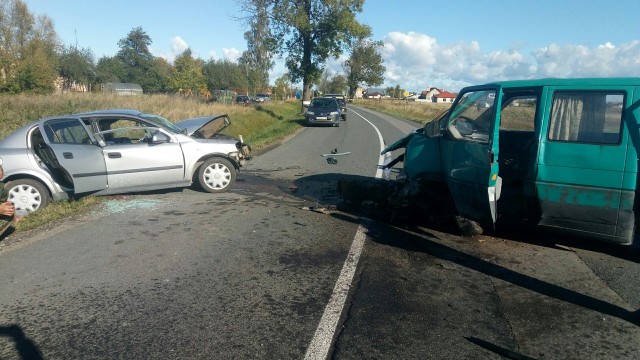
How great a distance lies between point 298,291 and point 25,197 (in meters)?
5.16

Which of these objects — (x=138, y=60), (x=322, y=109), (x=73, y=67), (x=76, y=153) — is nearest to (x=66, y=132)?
(x=76, y=153)

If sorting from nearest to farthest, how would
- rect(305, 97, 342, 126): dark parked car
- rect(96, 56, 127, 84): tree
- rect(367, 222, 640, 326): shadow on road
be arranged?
rect(367, 222, 640, 326): shadow on road, rect(305, 97, 342, 126): dark parked car, rect(96, 56, 127, 84): tree

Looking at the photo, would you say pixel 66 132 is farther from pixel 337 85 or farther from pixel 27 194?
pixel 337 85

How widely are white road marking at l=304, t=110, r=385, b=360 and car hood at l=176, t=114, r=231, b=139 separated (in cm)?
497

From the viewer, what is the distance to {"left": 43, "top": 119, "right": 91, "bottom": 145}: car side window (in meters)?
7.44

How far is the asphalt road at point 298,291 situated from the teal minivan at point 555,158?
0.58 metres

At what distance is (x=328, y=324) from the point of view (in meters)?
3.71

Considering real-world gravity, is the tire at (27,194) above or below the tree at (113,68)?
below

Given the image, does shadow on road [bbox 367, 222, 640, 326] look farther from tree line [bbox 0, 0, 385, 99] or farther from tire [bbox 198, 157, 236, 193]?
tree line [bbox 0, 0, 385, 99]

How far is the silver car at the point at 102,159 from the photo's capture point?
723 cm

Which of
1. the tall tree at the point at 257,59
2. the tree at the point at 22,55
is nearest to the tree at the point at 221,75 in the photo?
the tall tree at the point at 257,59

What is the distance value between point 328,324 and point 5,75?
35441 millimetres

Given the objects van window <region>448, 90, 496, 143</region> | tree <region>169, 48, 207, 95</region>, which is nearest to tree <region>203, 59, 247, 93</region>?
tree <region>169, 48, 207, 95</region>

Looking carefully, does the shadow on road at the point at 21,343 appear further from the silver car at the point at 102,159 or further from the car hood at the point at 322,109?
the car hood at the point at 322,109
